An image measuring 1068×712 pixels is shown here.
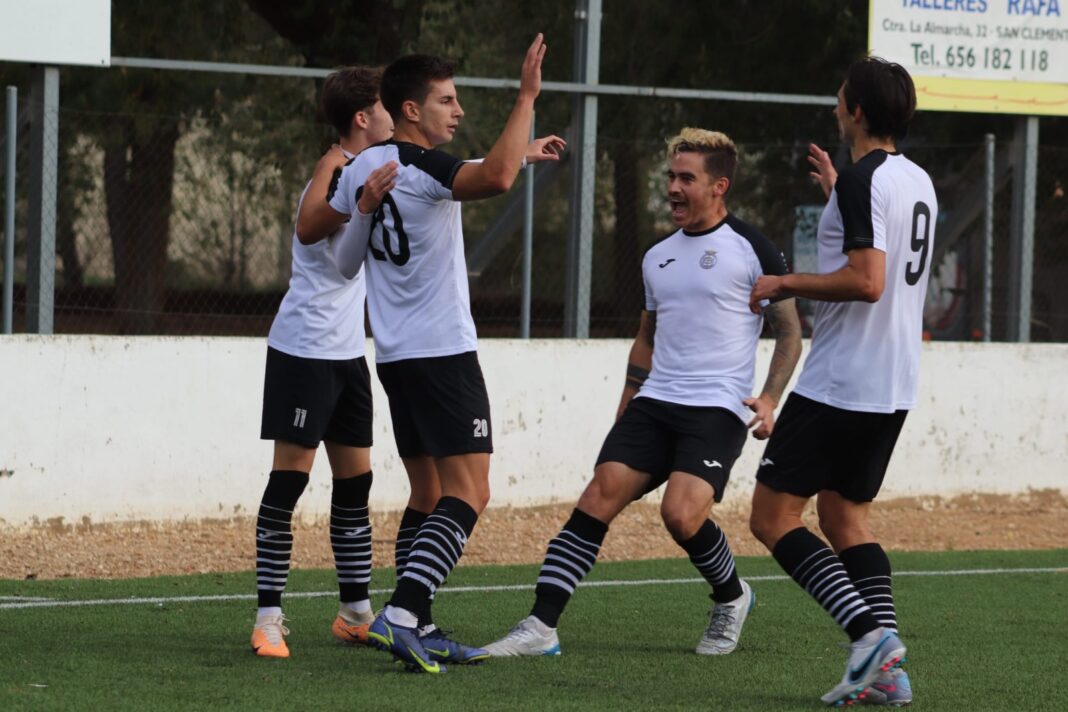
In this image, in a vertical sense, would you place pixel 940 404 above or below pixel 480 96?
below

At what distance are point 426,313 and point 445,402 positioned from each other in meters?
0.31

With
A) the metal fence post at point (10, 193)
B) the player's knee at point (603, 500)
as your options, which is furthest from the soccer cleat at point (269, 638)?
the metal fence post at point (10, 193)

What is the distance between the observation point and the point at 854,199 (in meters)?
5.25

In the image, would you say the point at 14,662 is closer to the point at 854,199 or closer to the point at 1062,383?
the point at 854,199

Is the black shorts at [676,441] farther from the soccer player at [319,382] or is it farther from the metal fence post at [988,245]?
the metal fence post at [988,245]

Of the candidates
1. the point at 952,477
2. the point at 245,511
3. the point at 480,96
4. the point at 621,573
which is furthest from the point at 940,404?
the point at 480,96

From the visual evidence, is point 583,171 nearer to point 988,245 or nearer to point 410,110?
point 988,245

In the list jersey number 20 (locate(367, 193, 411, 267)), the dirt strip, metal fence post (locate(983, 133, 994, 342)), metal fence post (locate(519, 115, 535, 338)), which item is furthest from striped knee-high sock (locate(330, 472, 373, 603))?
metal fence post (locate(983, 133, 994, 342))

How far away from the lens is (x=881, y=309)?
5441mm

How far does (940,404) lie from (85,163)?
945 cm

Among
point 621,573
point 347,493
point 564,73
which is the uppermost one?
point 564,73

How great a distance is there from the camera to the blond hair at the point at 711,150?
6172mm

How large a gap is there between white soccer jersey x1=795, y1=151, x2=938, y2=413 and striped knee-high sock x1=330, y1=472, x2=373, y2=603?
1.82 meters

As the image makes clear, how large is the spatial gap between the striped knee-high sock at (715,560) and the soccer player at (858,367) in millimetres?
710
